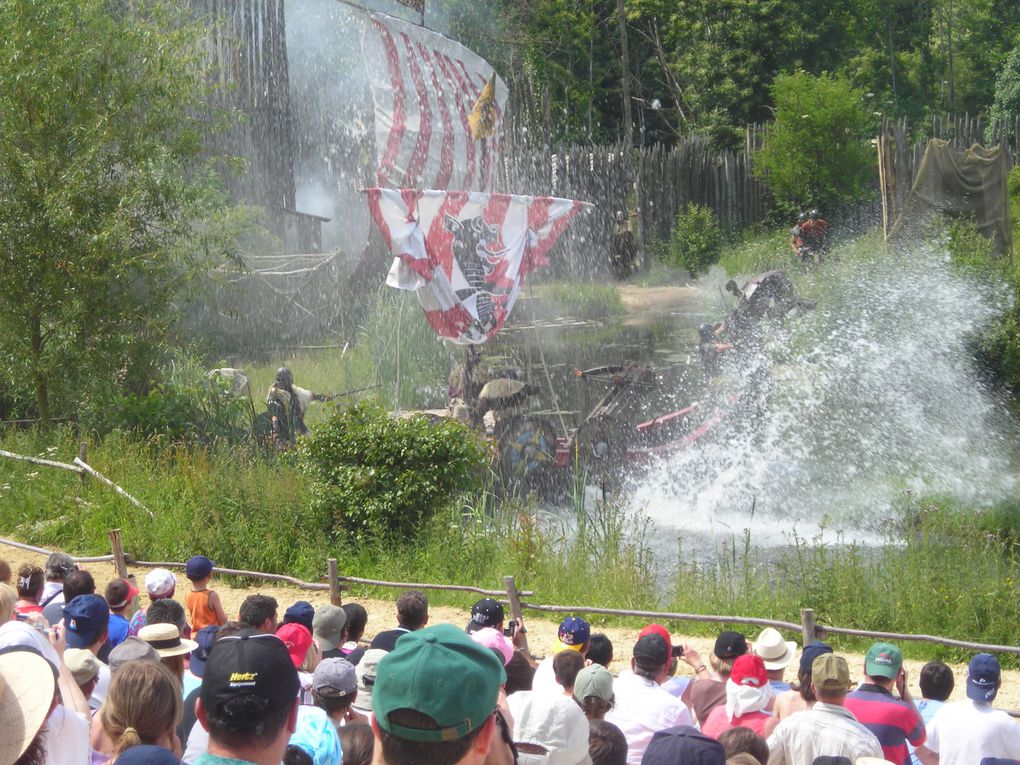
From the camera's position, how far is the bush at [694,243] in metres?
23.5

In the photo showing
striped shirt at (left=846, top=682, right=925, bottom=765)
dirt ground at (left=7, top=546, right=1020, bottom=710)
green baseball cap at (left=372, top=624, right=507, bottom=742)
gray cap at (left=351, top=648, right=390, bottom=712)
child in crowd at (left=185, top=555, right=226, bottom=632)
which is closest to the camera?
green baseball cap at (left=372, top=624, right=507, bottom=742)

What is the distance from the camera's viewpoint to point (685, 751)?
2902mm

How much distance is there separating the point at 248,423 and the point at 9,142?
12.8 ft

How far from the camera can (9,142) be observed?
12.4m

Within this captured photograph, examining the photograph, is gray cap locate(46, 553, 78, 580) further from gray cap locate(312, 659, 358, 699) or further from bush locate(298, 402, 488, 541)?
bush locate(298, 402, 488, 541)

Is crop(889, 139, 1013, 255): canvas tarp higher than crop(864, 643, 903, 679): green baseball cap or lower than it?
higher

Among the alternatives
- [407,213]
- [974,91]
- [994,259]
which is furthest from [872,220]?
[407,213]

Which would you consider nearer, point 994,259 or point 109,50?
point 109,50

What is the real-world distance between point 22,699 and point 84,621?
226 cm

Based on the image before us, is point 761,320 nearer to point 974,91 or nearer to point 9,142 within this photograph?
point 9,142

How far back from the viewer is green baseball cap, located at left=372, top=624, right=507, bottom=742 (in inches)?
84.4

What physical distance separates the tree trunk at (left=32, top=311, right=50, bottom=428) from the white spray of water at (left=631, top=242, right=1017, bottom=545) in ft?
21.7

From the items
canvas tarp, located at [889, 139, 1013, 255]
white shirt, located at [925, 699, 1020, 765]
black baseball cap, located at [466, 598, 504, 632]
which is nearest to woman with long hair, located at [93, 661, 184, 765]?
black baseball cap, located at [466, 598, 504, 632]

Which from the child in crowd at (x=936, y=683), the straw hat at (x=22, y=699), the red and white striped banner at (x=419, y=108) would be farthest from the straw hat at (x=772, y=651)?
the red and white striped banner at (x=419, y=108)
